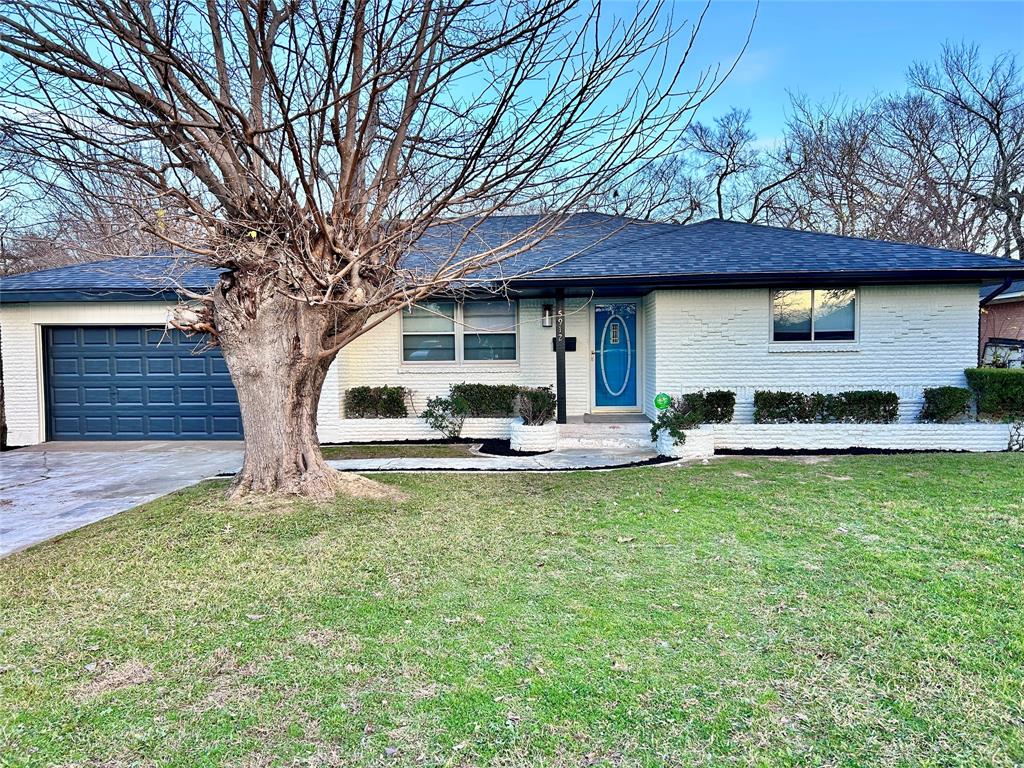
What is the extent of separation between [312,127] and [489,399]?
6066 millimetres

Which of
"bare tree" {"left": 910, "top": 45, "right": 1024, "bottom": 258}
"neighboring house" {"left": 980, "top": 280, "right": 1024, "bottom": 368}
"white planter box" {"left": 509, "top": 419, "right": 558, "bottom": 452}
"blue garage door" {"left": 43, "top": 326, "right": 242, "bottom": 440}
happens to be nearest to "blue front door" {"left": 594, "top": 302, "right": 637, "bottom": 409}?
"white planter box" {"left": 509, "top": 419, "right": 558, "bottom": 452}

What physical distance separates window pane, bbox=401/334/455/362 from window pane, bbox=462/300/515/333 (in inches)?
19.9

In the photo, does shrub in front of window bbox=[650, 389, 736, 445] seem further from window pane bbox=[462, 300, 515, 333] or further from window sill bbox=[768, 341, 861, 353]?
window pane bbox=[462, 300, 515, 333]

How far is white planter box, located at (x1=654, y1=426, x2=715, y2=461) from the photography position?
857 centimetres

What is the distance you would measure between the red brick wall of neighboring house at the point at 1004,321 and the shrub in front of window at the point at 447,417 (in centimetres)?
1746

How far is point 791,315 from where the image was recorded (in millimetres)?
10102

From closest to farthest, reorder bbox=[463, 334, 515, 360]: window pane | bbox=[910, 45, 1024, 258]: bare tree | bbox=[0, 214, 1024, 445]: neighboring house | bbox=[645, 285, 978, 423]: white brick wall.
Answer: bbox=[0, 214, 1024, 445]: neighboring house
bbox=[645, 285, 978, 423]: white brick wall
bbox=[463, 334, 515, 360]: window pane
bbox=[910, 45, 1024, 258]: bare tree

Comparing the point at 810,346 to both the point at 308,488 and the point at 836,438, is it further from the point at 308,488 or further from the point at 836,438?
the point at 308,488

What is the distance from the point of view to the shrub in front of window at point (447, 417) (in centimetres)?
1034

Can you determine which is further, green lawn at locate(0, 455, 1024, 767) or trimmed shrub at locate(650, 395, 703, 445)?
trimmed shrub at locate(650, 395, 703, 445)

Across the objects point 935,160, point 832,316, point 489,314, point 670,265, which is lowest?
point 832,316

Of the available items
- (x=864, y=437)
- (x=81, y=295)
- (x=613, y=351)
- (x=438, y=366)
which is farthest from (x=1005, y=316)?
(x=81, y=295)

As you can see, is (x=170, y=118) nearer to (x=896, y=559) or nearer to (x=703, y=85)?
(x=703, y=85)

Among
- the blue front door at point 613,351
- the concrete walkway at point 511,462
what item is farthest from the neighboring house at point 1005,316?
the concrete walkway at point 511,462
